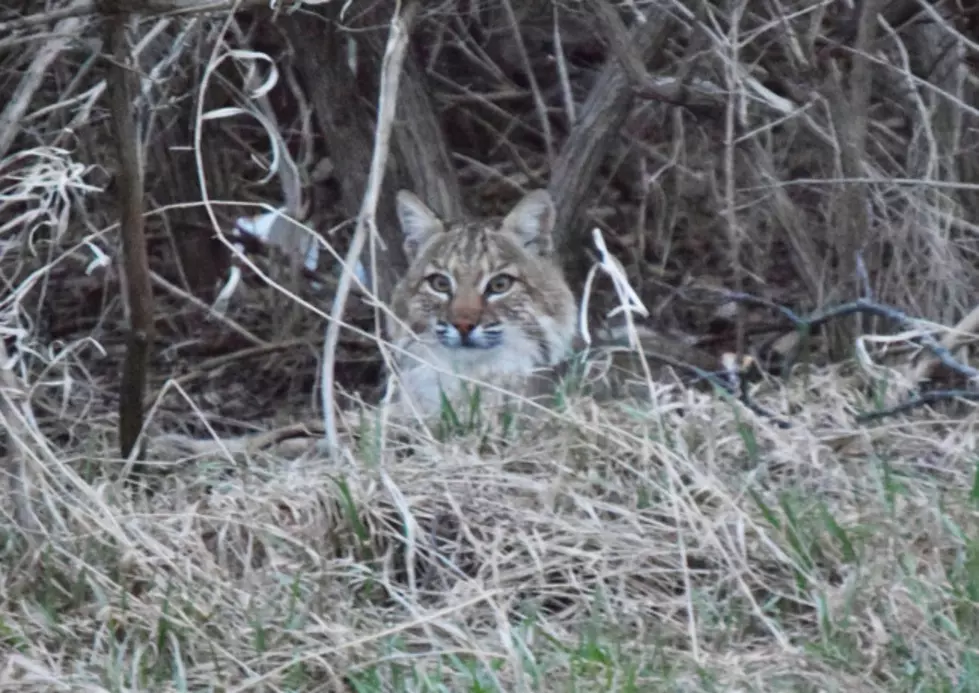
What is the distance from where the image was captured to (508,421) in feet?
13.7

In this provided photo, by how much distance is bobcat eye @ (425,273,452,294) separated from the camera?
5.69 metres

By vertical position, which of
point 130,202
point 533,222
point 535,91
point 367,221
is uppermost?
point 130,202

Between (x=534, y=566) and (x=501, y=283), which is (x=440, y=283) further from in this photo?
(x=534, y=566)

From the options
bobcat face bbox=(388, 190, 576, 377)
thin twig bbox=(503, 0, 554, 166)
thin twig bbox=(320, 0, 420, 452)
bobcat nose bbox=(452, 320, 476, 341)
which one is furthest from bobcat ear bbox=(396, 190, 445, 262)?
thin twig bbox=(320, 0, 420, 452)

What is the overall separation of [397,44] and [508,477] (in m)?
1.09

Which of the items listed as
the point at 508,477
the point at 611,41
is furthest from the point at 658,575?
the point at 611,41

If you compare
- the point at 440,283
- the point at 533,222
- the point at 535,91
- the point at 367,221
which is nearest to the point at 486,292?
the point at 440,283

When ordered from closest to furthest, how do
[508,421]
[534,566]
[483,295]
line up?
1. [534,566]
2. [508,421]
3. [483,295]

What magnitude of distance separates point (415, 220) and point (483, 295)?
12.4 inches

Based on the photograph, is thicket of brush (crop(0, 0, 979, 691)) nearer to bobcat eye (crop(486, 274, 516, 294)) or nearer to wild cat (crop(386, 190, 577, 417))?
wild cat (crop(386, 190, 577, 417))

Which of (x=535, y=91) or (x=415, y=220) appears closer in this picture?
(x=415, y=220)

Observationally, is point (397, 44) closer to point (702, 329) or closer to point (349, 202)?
point (349, 202)

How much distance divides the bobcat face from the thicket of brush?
18 cm

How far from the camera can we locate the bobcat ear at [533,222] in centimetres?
572
